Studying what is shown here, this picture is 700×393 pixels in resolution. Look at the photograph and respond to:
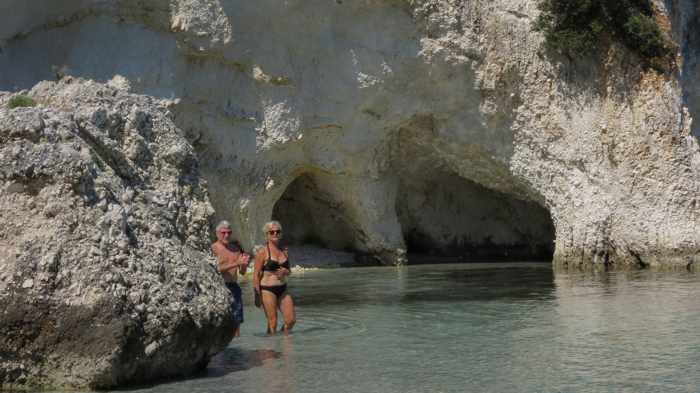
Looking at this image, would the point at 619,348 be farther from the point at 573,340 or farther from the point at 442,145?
the point at 442,145

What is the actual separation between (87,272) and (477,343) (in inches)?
164

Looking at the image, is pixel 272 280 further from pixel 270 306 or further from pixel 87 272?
pixel 87 272

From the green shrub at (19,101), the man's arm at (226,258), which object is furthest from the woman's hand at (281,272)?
the green shrub at (19,101)

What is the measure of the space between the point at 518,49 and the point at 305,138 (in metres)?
5.35

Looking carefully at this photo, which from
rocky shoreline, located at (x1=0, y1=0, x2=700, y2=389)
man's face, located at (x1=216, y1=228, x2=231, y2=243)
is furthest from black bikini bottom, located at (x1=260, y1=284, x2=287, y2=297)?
rocky shoreline, located at (x1=0, y1=0, x2=700, y2=389)

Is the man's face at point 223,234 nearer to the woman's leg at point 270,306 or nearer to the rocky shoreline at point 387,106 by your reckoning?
the woman's leg at point 270,306

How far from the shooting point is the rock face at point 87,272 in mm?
7293

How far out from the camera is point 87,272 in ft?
24.1

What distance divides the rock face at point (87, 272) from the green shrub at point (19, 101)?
3.9 inches

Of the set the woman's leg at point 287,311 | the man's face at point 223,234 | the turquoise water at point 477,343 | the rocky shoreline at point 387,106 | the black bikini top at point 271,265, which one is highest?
the rocky shoreline at point 387,106

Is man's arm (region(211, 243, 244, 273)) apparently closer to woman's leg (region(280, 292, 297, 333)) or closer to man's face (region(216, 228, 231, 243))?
man's face (region(216, 228, 231, 243))

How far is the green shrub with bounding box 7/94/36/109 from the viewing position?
28.2 feet

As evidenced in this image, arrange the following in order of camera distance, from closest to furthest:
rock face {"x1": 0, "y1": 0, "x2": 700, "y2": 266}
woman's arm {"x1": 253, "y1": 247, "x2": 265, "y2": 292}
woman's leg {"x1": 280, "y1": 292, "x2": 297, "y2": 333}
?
1. woman's arm {"x1": 253, "y1": 247, "x2": 265, "y2": 292}
2. woman's leg {"x1": 280, "y1": 292, "x2": 297, "y2": 333}
3. rock face {"x1": 0, "y1": 0, "x2": 700, "y2": 266}

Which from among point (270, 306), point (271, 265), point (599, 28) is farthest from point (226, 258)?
point (599, 28)
